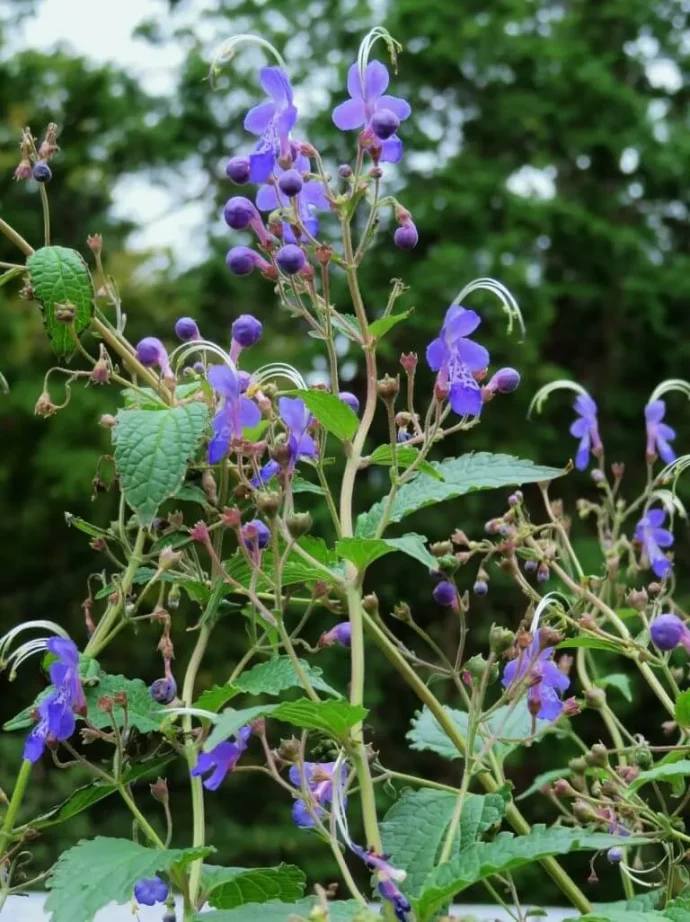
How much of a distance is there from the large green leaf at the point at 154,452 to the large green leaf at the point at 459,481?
0.35 ft

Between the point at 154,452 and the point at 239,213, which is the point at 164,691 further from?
the point at 239,213

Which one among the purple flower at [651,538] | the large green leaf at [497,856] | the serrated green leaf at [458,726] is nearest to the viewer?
the large green leaf at [497,856]

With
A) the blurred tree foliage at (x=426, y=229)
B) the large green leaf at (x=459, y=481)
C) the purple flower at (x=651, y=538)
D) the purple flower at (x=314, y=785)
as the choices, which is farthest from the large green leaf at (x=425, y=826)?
the blurred tree foliage at (x=426, y=229)

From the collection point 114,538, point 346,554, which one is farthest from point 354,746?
point 114,538

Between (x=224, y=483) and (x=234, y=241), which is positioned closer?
(x=224, y=483)

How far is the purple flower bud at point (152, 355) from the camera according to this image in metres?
0.67

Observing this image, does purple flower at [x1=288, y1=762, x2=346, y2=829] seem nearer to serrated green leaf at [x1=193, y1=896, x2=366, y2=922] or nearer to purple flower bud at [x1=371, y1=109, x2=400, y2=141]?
serrated green leaf at [x1=193, y1=896, x2=366, y2=922]

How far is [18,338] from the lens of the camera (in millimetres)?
4125

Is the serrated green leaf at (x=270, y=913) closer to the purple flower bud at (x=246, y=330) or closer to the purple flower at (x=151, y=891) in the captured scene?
the purple flower at (x=151, y=891)

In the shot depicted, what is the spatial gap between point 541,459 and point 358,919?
181 inches

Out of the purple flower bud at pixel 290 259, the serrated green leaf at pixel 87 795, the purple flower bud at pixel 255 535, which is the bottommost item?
the serrated green leaf at pixel 87 795

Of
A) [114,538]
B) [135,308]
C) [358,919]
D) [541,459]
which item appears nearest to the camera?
[358,919]

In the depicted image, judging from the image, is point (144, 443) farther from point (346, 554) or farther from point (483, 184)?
point (483, 184)

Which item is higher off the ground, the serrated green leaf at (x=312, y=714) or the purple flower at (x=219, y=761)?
the serrated green leaf at (x=312, y=714)
